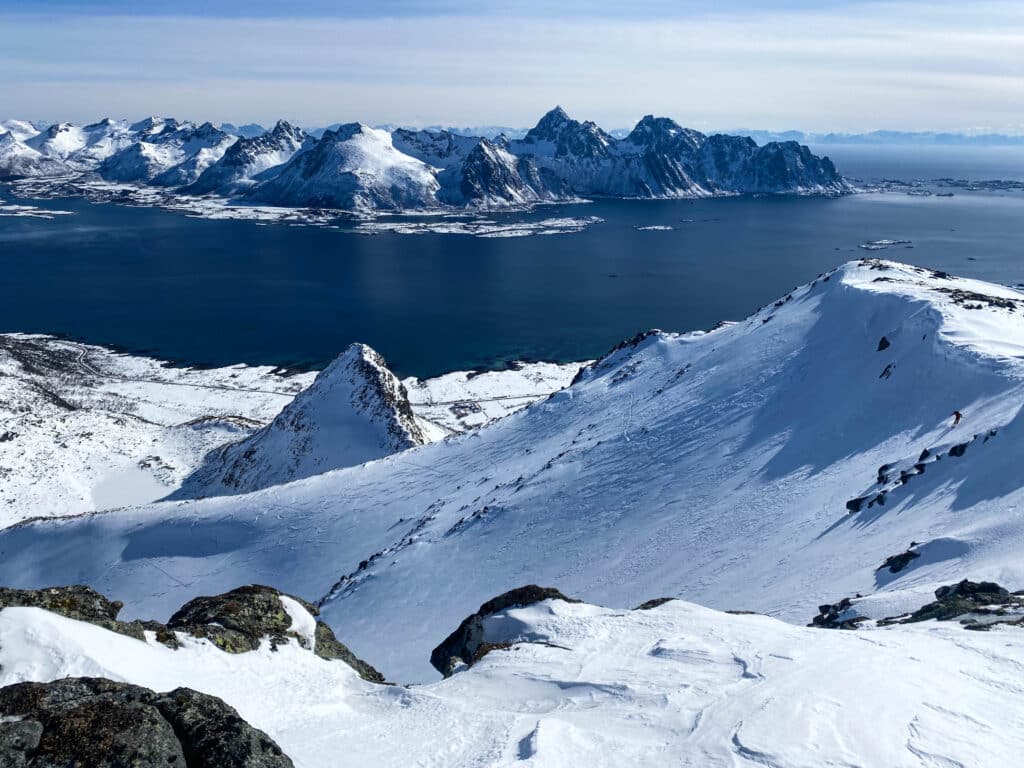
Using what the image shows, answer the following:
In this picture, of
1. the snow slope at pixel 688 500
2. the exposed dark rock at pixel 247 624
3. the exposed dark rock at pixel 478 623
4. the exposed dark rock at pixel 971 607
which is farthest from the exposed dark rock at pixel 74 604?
the exposed dark rock at pixel 971 607

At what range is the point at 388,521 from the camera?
143ft

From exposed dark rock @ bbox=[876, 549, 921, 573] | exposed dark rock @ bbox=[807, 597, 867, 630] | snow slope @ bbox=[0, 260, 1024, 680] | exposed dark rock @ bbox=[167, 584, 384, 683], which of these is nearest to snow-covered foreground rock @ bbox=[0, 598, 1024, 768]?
exposed dark rock @ bbox=[167, 584, 384, 683]

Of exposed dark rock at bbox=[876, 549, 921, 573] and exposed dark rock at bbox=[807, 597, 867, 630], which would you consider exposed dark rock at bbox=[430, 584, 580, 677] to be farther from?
exposed dark rock at bbox=[876, 549, 921, 573]

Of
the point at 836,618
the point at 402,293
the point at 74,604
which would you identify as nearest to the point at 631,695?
the point at 836,618

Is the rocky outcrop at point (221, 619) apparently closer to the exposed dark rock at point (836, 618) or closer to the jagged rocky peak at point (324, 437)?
the exposed dark rock at point (836, 618)

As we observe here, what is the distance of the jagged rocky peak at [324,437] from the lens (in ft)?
198

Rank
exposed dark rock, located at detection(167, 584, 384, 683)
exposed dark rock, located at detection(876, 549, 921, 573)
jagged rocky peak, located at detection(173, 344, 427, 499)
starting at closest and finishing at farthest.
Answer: exposed dark rock, located at detection(167, 584, 384, 683) → exposed dark rock, located at detection(876, 549, 921, 573) → jagged rocky peak, located at detection(173, 344, 427, 499)

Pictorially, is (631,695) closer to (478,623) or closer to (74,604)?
(478,623)

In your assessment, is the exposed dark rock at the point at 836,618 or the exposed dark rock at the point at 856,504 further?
the exposed dark rock at the point at 856,504

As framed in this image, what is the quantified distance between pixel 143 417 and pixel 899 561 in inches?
3140

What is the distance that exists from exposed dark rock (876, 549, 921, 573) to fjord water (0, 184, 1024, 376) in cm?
8084

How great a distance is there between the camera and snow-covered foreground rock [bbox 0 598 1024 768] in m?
11.6

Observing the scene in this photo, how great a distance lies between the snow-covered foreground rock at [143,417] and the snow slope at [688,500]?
12724 mm

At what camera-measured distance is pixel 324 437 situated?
61.9 meters
